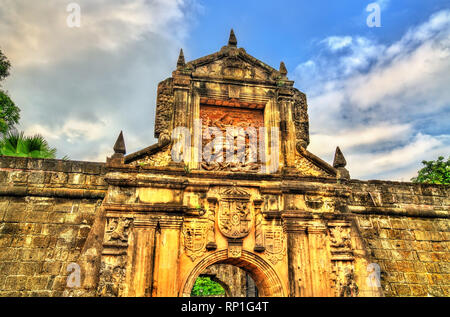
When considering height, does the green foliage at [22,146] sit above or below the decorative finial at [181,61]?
below

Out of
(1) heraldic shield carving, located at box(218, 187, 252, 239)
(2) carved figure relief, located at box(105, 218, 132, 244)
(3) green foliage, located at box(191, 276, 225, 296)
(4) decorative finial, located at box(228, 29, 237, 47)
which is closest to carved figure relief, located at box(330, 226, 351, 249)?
(1) heraldic shield carving, located at box(218, 187, 252, 239)

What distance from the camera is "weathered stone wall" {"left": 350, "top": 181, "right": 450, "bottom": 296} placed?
362 inches

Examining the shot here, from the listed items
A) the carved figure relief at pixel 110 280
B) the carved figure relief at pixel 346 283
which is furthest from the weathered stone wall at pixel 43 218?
the carved figure relief at pixel 346 283

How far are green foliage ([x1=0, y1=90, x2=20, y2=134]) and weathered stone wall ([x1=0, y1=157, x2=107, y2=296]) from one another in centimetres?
761

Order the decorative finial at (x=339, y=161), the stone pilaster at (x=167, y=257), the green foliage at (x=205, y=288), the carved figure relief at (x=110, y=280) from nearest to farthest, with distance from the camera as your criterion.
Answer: the carved figure relief at (x=110, y=280), the stone pilaster at (x=167, y=257), the decorative finial at (x=339, y=161), the green foliage at (x=205, y=288)

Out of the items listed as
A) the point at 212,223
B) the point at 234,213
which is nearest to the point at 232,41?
the point at 234,213

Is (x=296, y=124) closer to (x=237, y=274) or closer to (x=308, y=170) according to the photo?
(x=308, y=170)

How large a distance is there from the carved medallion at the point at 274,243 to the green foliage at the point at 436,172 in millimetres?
14160

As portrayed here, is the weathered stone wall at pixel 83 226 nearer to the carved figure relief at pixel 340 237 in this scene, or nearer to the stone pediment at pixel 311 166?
the carved figure relief at pixel 340 237

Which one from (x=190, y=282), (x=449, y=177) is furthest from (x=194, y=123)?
(x=449, y=177)

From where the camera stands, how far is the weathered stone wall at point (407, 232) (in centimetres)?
920

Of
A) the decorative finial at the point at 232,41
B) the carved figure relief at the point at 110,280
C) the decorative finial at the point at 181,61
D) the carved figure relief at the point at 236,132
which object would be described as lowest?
the carved figure relief at the point at 110,280

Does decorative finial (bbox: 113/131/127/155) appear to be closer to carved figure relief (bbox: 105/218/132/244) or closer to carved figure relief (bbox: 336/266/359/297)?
carved figure relief (bbox: 105/218/132/244)
